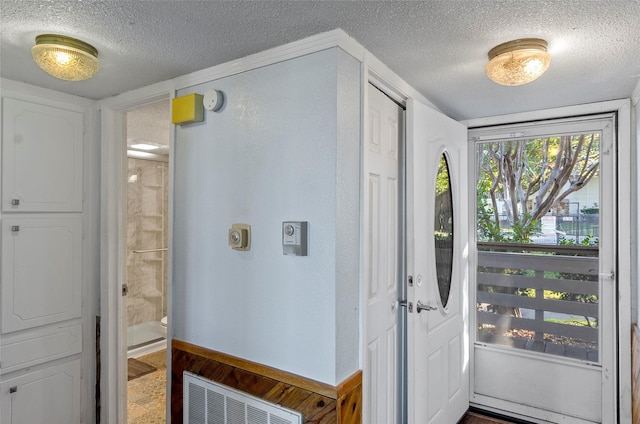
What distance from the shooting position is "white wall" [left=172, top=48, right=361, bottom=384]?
4.63 ft

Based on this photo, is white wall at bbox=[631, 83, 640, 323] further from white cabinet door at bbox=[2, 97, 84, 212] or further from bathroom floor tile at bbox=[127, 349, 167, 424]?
white cabinet door at bbox=[2, 97, 84, 212]

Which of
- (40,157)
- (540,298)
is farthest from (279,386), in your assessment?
(540,298)

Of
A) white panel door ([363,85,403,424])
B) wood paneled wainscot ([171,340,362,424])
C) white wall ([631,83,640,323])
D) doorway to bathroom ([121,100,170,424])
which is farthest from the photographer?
doorway to bathroom ([121,100,170,424])

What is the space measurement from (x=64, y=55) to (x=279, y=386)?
154 cm

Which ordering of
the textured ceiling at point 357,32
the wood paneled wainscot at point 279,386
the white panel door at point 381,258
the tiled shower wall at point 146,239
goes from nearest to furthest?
1. the textured ceiling at point 357,32
2. the wood paneled wainscot at point 279,386
3. the white panel door at point 381,258
4. the tiled shower wall at point 146,239

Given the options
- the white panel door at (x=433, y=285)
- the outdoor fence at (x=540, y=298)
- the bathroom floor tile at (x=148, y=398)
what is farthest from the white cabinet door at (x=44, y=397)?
the outdoor fence at (x=540, y=298)

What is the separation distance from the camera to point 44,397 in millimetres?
2033

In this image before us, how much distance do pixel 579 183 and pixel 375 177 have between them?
1.51 m

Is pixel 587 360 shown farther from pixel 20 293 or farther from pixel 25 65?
pixel 25 65

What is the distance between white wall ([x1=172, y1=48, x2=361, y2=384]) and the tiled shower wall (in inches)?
92.7

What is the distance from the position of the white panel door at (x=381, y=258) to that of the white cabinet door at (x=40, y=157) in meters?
1.72

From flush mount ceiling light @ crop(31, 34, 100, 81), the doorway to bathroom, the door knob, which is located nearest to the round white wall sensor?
flush mount ceiling light @ crop(31, 34, 100, 81)

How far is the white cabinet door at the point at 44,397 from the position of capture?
191 cm

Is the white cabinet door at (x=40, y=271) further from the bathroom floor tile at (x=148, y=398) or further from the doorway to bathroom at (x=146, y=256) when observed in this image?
the doorway to bathroom at (x=146, y=256)
